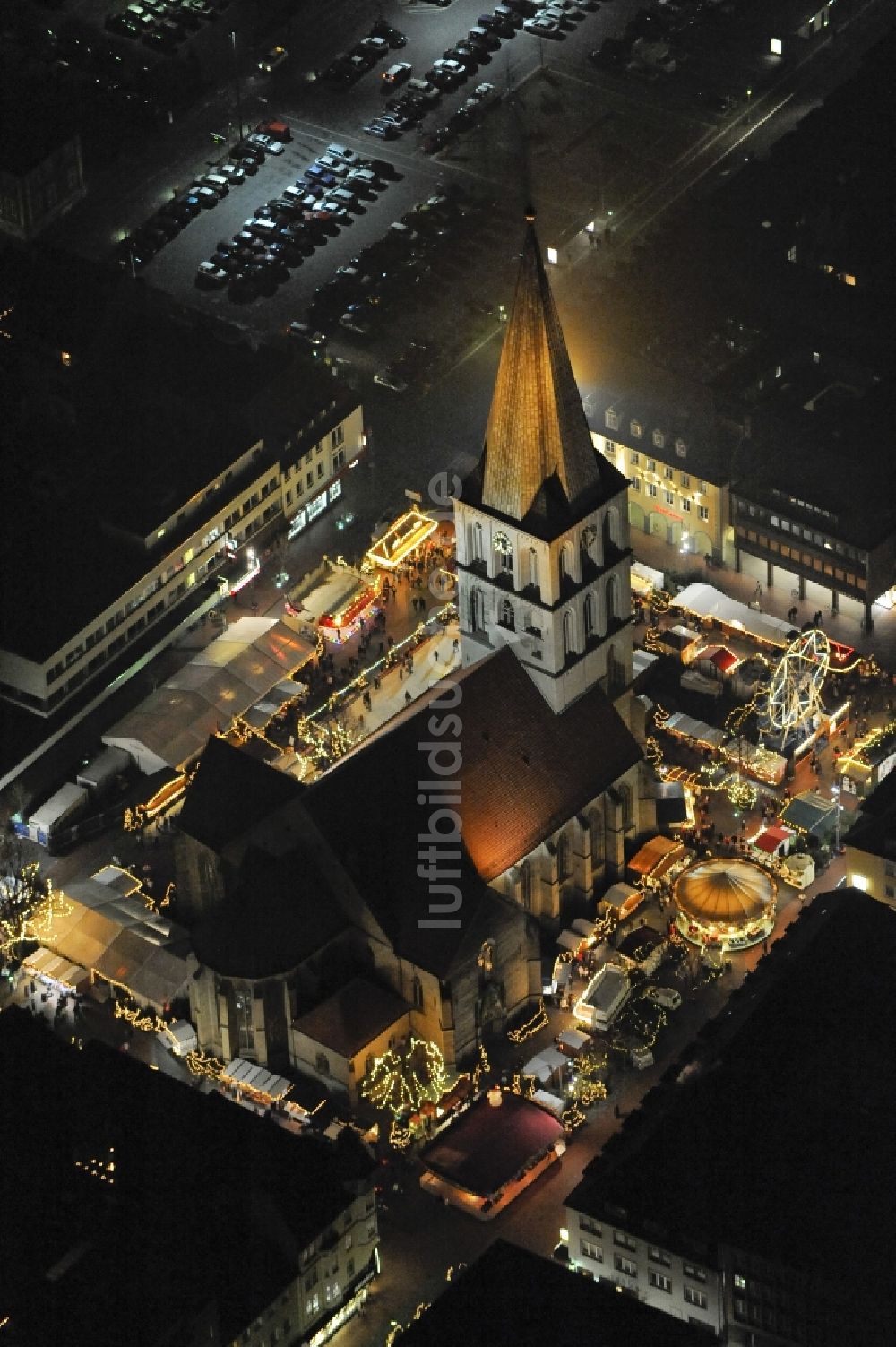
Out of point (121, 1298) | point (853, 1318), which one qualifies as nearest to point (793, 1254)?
point (853, 1318)

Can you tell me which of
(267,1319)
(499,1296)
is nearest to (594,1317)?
(499,1296)

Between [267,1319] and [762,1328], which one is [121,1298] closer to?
[267,1319]

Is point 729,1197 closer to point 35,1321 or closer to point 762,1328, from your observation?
point 762,1328

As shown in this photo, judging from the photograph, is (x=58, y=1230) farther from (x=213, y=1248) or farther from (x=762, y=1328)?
(x=762, y=1328)

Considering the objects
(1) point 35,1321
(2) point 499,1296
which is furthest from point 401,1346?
(1) point 35,1321
